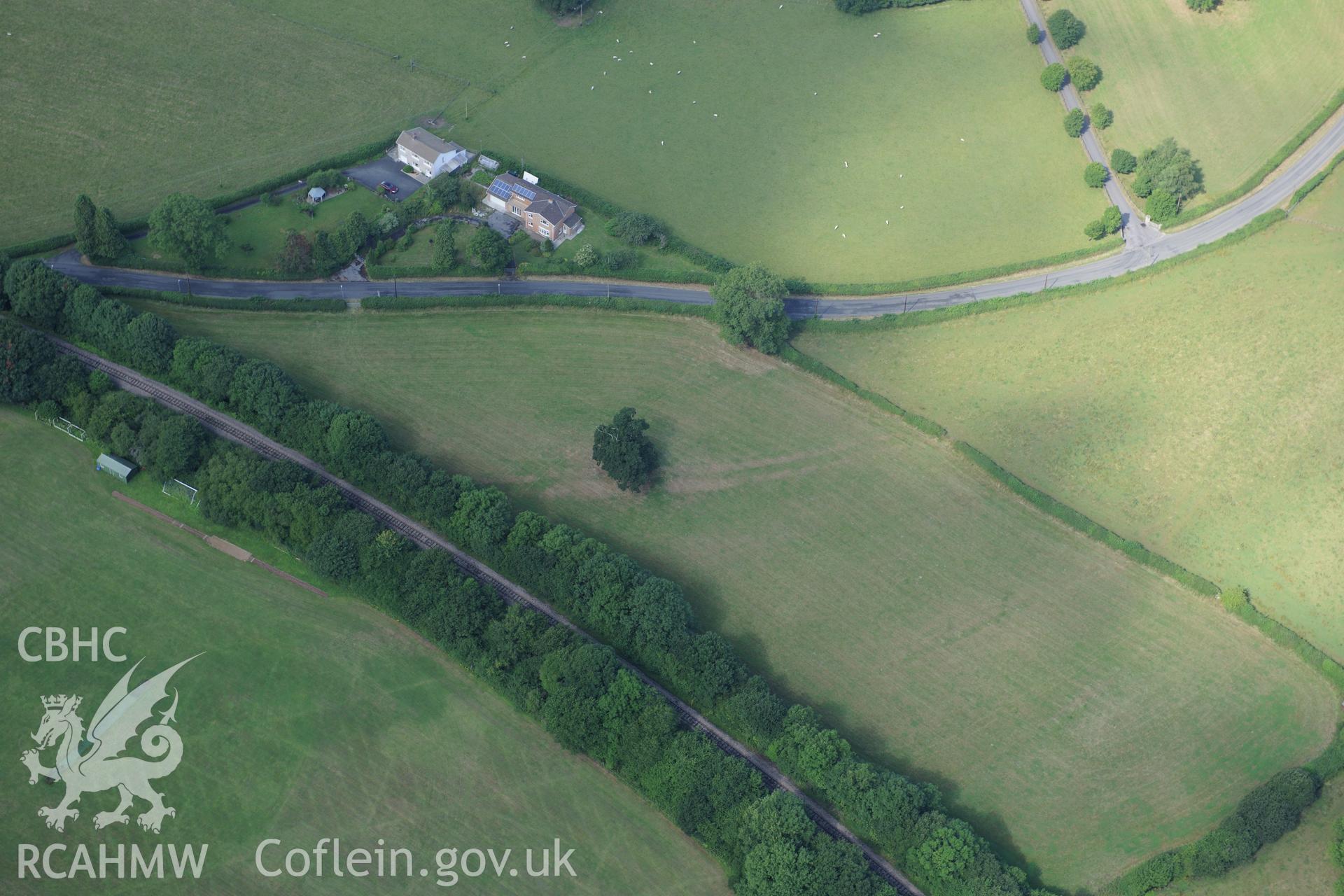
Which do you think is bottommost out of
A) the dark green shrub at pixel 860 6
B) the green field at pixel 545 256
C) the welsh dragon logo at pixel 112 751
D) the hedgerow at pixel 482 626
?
the welsh dragon logo at pixel 112 751

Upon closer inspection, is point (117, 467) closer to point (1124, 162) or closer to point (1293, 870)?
point (1293, 870)

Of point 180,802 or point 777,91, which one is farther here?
point 777,91

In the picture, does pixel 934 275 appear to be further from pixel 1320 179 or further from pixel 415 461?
pixel 415 461

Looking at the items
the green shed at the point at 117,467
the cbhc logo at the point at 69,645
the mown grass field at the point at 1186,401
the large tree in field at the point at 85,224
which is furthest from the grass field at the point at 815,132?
the cbhc logo at the point at 69,645

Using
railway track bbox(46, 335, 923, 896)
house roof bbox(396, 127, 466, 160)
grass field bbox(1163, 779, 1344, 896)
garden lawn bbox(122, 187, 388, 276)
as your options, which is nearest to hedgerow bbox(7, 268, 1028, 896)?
railway track bbox(46, 335, 923, 896)

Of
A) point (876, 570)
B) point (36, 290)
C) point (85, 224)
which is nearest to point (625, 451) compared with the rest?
point (876, 570)

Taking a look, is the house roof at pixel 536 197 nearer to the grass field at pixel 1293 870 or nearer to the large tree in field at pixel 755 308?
the large tree in field at pixel 755 308

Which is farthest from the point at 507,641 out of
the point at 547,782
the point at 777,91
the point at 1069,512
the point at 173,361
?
the point at 777,91
